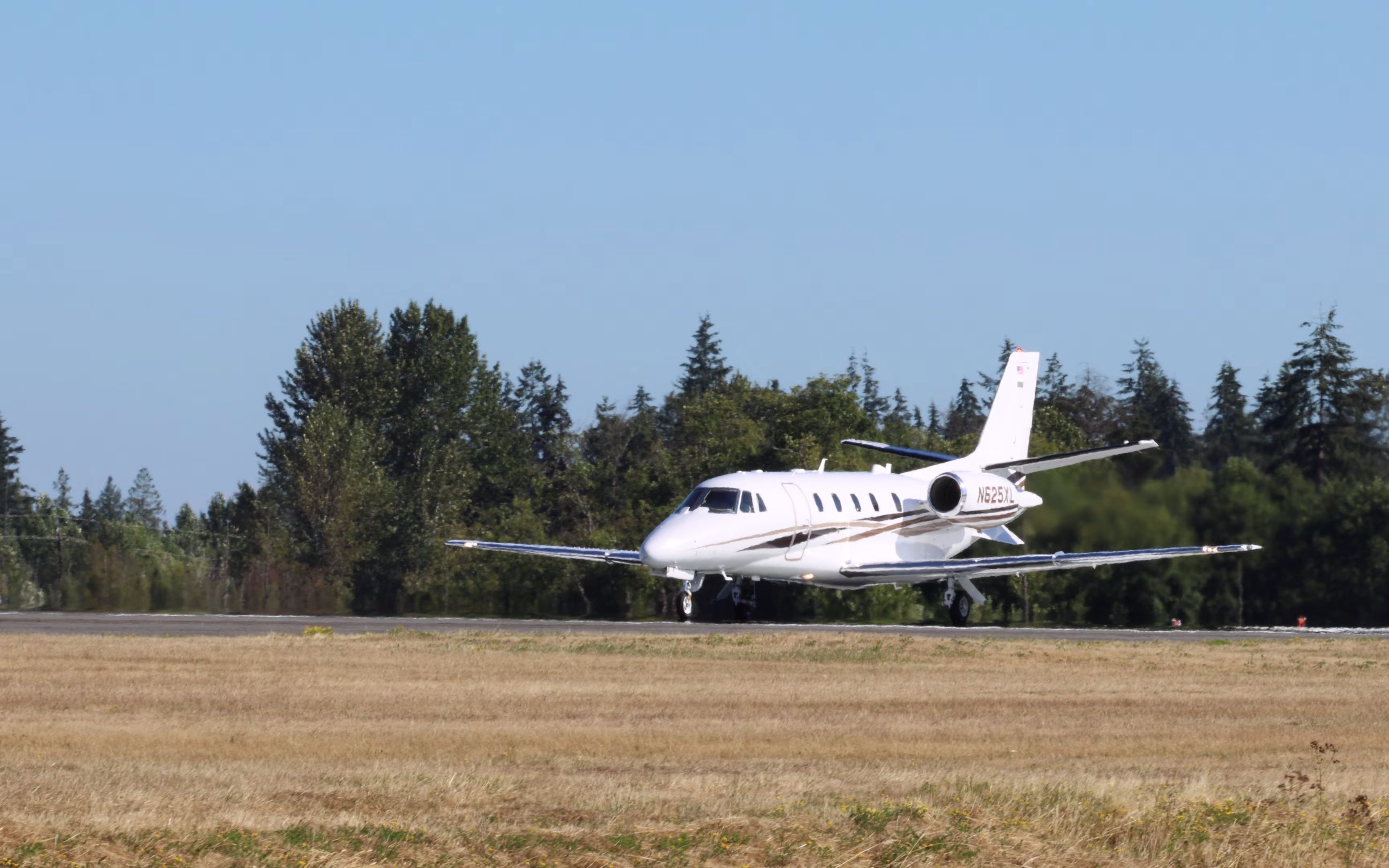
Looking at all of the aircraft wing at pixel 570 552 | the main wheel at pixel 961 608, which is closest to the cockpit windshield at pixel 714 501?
the aircraft wing at pixel 570 552

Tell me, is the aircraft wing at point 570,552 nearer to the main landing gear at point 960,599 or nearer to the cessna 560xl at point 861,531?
the cessna 560xl at point 861,531

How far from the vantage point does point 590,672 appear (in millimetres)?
25891

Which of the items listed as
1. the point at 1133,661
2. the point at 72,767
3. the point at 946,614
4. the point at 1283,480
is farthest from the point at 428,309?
the point at 72,767

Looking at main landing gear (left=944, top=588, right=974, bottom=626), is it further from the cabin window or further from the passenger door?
the cabin window

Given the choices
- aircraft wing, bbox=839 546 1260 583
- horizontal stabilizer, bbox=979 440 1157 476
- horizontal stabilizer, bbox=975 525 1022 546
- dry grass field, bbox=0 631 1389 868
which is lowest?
dry grass field, bbox=0 631 1389 868

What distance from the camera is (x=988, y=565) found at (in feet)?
132

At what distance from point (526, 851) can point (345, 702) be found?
35.0 feet

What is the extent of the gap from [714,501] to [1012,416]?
1341 cm

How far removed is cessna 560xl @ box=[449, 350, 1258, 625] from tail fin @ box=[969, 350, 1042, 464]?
0.43 ft

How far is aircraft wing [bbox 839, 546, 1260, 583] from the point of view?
39344 millimetres

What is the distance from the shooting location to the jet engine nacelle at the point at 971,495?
140 feet

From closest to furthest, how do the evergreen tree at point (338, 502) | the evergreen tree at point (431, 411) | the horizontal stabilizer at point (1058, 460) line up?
the horizontal stabilizer at point (1058, 460)
the evergreen tree at point (338, 502)
the evergreen tree at point (431, 411)

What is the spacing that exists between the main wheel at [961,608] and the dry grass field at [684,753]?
37.1 ft

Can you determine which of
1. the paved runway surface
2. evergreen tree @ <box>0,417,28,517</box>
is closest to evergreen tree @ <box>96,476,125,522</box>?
evergreen tree @ <box>0,417,28,517</box>
